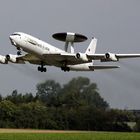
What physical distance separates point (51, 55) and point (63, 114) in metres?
33.9

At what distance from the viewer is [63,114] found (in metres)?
129

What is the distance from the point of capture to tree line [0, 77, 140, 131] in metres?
124

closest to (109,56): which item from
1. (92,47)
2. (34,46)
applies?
(34,46)

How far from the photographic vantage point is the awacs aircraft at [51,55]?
96562 mm

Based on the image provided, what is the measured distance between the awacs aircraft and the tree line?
2278 cm

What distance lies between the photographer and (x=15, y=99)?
143m

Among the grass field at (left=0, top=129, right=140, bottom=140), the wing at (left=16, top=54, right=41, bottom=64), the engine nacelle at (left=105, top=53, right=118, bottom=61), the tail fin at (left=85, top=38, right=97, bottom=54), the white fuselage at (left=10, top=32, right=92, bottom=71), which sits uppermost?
the tail fin at (left=85, top=38, right=97, bottom=54)

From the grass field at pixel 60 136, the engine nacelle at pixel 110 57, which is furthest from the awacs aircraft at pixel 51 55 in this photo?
the grass field at pixel 60 136

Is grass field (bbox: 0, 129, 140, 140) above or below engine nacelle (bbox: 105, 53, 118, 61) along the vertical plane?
below

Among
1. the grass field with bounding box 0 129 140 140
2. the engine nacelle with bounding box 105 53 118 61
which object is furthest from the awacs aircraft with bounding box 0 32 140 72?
the grass field with bounding box 0 129 140 140

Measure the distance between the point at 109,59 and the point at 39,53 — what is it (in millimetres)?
9960

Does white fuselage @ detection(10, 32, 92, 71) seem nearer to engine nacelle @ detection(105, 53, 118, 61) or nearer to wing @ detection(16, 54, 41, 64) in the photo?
wing @ detection(16, 54, 41, 64)

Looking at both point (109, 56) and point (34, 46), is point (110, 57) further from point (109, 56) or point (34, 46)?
point (34, 46)

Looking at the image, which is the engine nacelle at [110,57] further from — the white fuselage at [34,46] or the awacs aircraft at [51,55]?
the white fuselage at [34,46]
